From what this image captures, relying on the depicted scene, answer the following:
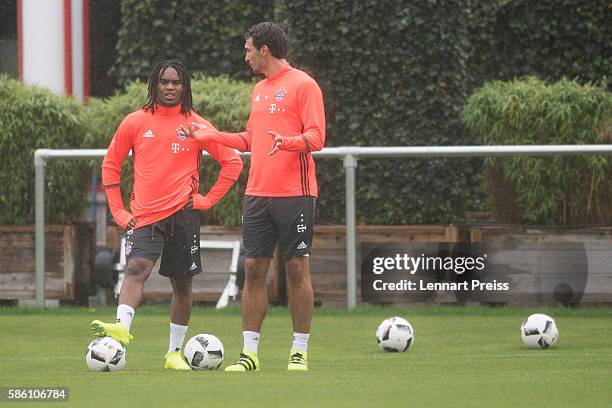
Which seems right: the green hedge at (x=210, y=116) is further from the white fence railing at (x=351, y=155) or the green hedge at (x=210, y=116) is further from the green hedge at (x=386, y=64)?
the green hedge at (x=386, y=64)

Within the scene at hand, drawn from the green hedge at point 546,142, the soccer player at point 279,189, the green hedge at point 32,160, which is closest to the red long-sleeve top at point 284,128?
the soccer player at point 279,189

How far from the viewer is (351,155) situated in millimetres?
14328

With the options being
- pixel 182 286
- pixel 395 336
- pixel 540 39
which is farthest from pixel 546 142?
pixel 182 286

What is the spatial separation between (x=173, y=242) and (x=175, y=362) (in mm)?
826

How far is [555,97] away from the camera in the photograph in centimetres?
1491

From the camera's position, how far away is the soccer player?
9.12m

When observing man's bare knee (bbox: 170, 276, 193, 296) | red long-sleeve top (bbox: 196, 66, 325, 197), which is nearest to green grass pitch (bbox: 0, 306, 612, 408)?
man's bare knee (bbox: 170, 276, 193, 296)

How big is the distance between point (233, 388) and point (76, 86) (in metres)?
12.1

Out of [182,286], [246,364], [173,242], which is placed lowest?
[246,364]

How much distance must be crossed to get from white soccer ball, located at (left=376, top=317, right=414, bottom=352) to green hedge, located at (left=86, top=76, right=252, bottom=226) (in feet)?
13.5

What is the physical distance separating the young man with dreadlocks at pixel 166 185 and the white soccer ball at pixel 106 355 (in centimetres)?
62

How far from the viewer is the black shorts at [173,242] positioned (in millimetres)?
9609

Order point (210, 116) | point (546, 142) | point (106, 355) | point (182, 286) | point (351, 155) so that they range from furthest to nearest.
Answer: point (210, 116), point (546, 142), point (351, 155), point (182, 286), point (106, 355)

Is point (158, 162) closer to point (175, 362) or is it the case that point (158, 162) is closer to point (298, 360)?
point (175, 362)
